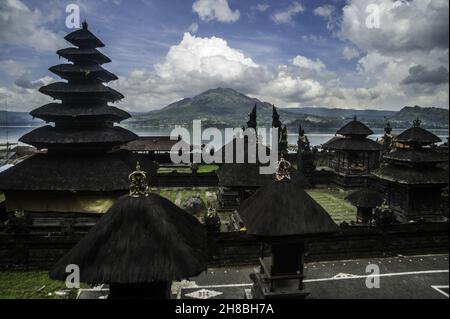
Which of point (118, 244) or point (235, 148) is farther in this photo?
point (235, 148)

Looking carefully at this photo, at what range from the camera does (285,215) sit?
9555mm

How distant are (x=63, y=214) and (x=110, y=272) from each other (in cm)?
1437

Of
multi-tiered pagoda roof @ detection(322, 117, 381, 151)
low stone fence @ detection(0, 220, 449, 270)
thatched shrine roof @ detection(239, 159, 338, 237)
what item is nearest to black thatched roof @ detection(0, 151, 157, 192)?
low stone fence @ detection(0, 220, 449, 270)

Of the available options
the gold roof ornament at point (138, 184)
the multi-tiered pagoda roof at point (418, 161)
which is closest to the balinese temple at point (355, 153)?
the multi-tiered pagoda roof at point (418, 161)

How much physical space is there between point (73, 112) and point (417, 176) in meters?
21.9

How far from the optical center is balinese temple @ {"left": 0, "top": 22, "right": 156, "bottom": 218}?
59.6 feet

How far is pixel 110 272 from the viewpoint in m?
6.83

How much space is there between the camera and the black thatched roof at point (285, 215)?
30.6ft

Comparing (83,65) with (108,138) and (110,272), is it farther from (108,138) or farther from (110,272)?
(110,272)

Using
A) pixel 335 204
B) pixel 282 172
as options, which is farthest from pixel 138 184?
pixel 335 204

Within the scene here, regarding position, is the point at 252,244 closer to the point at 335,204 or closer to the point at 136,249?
the point at 136,249

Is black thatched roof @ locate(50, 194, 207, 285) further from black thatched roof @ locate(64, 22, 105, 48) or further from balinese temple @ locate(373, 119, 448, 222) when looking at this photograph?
balinese temple @ locate(373, 119, 448, 222)

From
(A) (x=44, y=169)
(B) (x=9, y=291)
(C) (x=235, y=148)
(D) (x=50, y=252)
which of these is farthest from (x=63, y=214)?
(C) (x=235, y=148)
